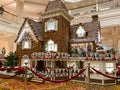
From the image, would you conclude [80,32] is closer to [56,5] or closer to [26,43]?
[56,5]

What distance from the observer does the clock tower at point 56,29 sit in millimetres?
13125

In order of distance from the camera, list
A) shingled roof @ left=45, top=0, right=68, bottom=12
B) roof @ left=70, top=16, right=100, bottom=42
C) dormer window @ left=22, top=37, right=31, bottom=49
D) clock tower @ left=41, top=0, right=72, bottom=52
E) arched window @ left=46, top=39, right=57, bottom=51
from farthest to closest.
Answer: dormer window @ left=22, top=37, right=31, bottom=49, shingled roof @ left=45, top=0, right=68, bottom=12, arched window @ left=46, top=39, right=57, bottom=51, clock tower @ left=41, top=0, right=72, bottom=52, roof @ left=70, top=16, right=100, bottom=42

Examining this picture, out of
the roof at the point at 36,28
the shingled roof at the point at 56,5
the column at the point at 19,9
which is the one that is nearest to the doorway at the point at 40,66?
the roof at the point at 36,28

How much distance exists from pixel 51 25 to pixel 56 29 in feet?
2.23

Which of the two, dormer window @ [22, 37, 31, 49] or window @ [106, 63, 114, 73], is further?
dormer window @ [22, 37, 31, 49]

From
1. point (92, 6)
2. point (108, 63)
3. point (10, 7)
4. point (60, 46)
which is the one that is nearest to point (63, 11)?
point (60, 46)

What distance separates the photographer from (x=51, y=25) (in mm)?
13789

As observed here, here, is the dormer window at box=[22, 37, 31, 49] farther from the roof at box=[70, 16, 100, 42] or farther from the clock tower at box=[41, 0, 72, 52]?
the roof at box=[70, 16, 100, 42]

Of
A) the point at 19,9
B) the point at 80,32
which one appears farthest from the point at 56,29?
the point at 19,9

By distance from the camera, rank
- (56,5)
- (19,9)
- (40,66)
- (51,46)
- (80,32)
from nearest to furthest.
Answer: (80,32), (51,46), (40,66), (56,5), (19,9)

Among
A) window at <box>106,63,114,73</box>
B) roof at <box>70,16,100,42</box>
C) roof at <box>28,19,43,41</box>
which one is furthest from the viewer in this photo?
roof at <box>28,19,43,41</box>

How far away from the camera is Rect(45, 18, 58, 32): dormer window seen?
13577 millimetres

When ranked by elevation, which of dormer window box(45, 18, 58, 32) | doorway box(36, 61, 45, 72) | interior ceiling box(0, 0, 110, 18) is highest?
interior ceiling box(0, 0, 110, 18)

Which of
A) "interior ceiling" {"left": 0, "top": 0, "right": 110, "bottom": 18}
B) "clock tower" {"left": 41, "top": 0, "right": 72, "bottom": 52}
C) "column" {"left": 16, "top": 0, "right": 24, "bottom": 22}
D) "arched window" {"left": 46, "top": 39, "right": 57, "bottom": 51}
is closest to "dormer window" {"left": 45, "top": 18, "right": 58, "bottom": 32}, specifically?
"clock tower" {"left": 41, "top": 0, "right": 72, "bottom": 52}
